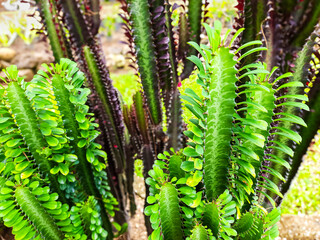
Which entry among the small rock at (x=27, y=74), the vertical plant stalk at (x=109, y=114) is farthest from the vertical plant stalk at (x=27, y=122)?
the small rock at (x=27, y=74)

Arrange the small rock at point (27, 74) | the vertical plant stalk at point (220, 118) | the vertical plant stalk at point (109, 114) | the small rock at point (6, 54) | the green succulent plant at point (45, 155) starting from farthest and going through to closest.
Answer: the small rock at point (6, 54) → the small rock at point (27, 74) → the vertical plant stalk at point (109, 114) → the green succulent plant at point (45, 155) → the vertical plant stalk at point (220, 118)

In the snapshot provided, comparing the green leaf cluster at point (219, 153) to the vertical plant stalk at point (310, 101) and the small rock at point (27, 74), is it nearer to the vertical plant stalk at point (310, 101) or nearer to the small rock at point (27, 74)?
the vertical plant stalk at point (310, 101)

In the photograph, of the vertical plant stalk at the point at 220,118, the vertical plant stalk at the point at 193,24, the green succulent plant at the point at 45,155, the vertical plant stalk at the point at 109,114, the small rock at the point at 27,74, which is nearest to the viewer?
the vertical plant stalk at the point at 220,118

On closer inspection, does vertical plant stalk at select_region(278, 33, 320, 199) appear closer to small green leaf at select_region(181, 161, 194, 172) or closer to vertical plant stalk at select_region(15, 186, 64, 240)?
small green leaf at select_region(181, 161, 194, 172)

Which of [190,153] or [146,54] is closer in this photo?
[190,153]

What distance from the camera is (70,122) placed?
1028 millimetres

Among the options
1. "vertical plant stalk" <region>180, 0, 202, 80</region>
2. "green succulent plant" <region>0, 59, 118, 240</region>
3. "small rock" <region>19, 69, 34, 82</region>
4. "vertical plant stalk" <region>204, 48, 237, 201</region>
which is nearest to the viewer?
"vertical plant stalk" <region>204, 48, 237, 201</region>

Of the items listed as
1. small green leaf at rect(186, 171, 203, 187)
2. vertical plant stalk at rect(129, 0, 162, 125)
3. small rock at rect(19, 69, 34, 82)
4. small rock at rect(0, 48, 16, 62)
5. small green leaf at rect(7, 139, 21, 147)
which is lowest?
Result: small rock at rect(19, 69, 34, 82)

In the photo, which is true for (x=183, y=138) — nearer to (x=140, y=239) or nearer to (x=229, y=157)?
(x=229, y=157)

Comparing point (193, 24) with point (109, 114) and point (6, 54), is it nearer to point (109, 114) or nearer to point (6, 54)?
point (109, 114)

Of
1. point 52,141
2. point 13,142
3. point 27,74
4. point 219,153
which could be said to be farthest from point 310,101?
point 27,74

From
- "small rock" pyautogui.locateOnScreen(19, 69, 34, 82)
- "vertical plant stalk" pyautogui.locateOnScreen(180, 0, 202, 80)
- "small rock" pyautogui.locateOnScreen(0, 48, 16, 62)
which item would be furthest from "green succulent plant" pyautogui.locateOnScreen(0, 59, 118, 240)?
"small rock" pyautogui.locateOnScreen(0, 48, 16, 62)

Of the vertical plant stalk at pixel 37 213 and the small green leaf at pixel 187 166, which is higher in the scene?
the small green leaf at pixel 187 166

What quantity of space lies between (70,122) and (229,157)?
604mm
